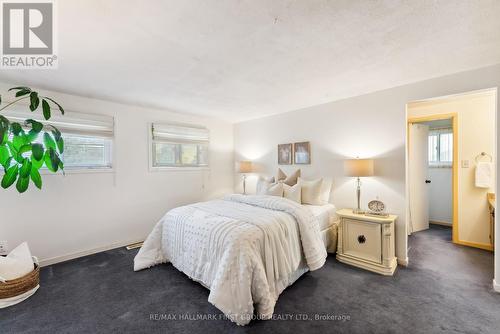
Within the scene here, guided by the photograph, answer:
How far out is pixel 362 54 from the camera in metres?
1.97

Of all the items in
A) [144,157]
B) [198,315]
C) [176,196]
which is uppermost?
[144,157]

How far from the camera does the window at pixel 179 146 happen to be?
3.87m

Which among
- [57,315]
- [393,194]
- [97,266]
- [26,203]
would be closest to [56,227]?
[26,203]

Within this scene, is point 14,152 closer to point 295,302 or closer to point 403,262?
point 295,302

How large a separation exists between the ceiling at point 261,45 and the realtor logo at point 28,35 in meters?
0.08

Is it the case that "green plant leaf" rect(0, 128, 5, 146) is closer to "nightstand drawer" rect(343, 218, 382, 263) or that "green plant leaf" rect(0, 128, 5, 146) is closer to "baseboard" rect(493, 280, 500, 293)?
"nightstand drawer" rect(343, 218, 382, 263)

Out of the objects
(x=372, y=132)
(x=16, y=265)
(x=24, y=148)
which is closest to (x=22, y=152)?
(x=24, y=148)

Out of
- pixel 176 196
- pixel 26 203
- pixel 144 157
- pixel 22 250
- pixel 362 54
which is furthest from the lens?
pixel 176 196

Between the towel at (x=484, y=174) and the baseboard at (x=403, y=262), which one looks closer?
the baseboard at (x=403, y=262)

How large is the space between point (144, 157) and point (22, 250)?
185cm

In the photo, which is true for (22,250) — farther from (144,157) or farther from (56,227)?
(144,157)

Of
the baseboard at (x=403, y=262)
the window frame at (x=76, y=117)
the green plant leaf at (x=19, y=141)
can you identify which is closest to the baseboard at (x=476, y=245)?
the baseboard at (x=403, y=262)

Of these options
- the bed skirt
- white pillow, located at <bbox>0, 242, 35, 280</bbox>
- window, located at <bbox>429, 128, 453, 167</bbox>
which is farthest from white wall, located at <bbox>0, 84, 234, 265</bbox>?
window, located at <bbox>429, 128, 453, 167</bbox>

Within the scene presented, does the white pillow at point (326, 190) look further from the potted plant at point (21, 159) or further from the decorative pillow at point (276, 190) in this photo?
the potted plant at point (21, 159)
